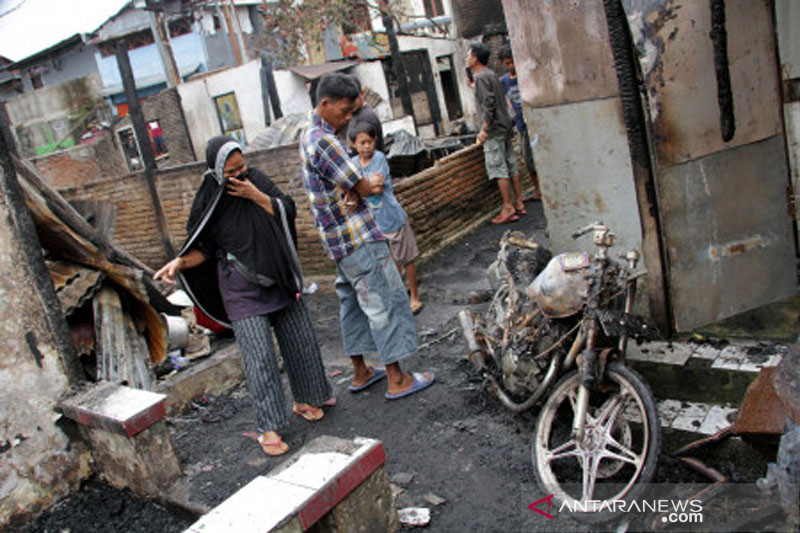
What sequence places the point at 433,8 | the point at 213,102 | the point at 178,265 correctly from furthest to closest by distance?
1. the point at 433,8
2. the point at 213,102
3. the point at 178,265

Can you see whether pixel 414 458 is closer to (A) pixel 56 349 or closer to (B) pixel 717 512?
(B) pixel 717 512

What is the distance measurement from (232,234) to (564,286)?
6.69 feet

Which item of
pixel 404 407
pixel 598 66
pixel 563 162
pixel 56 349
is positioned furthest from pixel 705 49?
pixel 56 349

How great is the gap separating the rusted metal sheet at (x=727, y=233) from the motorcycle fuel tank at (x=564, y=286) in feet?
3.54

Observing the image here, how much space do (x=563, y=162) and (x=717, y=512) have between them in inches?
102

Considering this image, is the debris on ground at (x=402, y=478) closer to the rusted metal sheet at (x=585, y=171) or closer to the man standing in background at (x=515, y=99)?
the rusted metal sheet at (x=585, y=171)

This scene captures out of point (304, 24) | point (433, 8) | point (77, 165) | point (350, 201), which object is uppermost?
point (433, 8)

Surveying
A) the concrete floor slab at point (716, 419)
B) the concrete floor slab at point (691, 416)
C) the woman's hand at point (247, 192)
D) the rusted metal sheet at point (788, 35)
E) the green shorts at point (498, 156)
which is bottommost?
the concrete floor slab at point (716, 419)

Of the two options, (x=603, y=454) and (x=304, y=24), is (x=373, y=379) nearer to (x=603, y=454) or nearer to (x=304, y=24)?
(x=603, y=454)

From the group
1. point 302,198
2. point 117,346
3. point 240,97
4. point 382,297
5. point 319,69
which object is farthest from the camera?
point 240,97

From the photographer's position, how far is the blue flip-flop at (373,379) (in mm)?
4805

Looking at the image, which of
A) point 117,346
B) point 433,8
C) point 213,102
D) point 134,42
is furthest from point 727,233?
point 134,42

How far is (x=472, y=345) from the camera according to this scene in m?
4.26

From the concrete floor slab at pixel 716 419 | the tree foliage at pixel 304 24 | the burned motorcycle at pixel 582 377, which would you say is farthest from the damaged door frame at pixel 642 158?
the tree foliage at pixel 304 24
